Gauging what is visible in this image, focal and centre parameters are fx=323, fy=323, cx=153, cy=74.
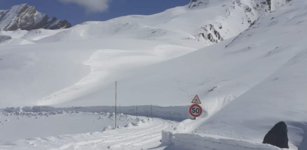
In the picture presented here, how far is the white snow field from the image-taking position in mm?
10508

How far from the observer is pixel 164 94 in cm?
2338

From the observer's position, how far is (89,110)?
2184cm

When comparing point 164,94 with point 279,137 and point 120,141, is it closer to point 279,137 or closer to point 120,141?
point 120,141

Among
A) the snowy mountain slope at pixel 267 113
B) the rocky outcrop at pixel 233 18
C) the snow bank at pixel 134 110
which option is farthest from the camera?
the rocky outcrop at pixel 233 18

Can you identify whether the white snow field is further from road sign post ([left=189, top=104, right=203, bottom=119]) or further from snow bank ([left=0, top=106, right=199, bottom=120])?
road sign post ([left=189, top=104, right=203, bottom=119])

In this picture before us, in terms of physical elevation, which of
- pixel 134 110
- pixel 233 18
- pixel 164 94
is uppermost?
pixel 233 18

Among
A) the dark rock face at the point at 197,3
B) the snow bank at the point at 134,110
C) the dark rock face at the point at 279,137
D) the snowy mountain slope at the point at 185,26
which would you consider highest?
the dark rock face at the point at 197,3

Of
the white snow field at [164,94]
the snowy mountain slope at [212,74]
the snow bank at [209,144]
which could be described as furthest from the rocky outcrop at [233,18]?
the snow bank at [209,144]

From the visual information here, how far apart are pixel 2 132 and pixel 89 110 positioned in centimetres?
569

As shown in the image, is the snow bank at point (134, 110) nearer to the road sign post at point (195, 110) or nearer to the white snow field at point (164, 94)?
the white snow field at point (164, 94)

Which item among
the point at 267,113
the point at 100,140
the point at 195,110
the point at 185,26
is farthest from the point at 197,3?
the point at 100,140

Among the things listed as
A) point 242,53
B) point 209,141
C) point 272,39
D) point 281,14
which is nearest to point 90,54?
point 242,53

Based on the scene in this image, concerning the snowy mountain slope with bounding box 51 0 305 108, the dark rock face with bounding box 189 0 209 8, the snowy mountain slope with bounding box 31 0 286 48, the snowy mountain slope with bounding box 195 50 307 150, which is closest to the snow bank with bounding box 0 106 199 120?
the snowy mountain slope with bounding box 51 0 305 108

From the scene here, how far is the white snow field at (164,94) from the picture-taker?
10508mm
